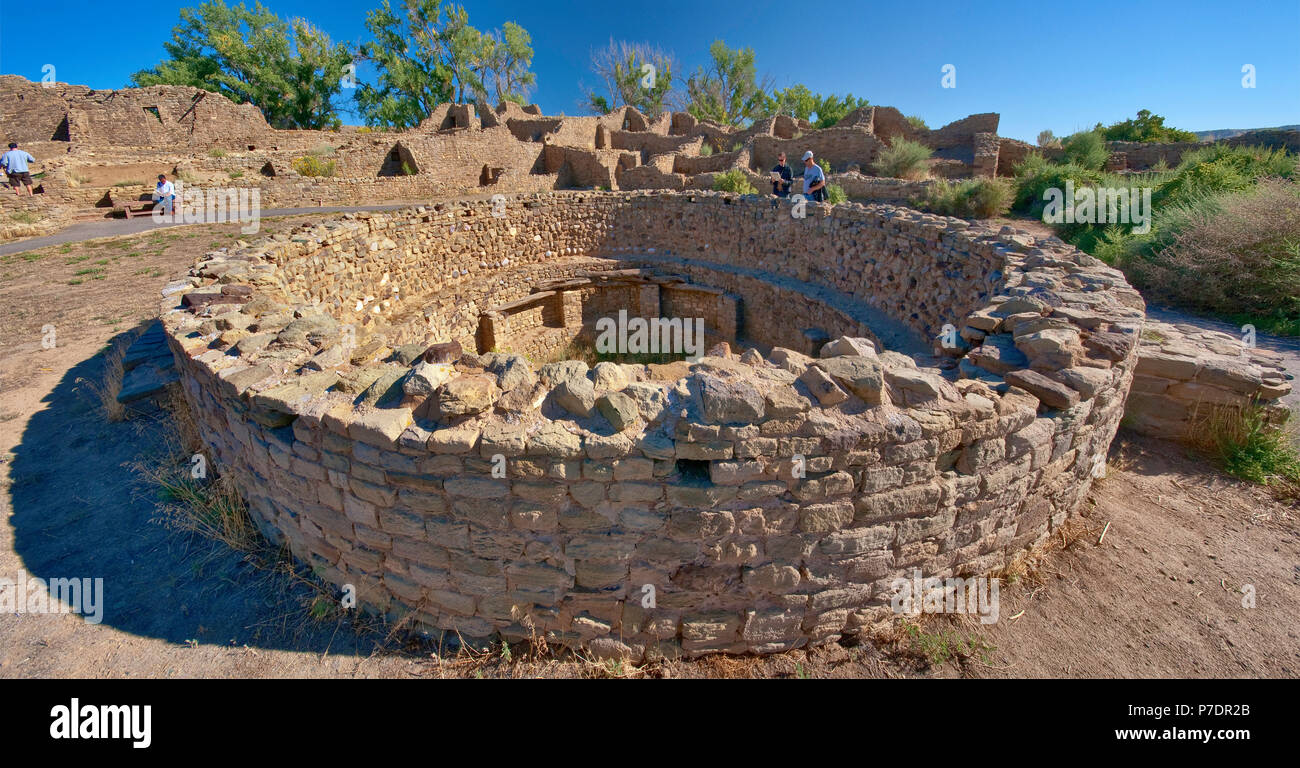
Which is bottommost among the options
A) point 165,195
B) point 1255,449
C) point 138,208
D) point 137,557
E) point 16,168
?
point 137,557

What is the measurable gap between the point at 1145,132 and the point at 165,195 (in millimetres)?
35082

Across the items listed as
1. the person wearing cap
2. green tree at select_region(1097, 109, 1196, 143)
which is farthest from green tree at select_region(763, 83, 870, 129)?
the person wearing cap

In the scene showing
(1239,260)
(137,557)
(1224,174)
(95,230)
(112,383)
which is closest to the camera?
(137,557)

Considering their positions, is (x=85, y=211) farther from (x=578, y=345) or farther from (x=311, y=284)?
(x=578, y=345)

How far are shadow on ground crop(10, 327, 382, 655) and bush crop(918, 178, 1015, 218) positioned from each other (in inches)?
609

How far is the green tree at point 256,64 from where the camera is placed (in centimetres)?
2950

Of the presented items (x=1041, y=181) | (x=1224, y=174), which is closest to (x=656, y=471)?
(x=1224, y=174)

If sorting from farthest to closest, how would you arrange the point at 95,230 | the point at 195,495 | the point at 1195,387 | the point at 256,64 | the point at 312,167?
the point at 256,64, the point at 312,167, the point at 95,230, the point at 1195,387, the point at 195,495

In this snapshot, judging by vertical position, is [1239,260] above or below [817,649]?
above

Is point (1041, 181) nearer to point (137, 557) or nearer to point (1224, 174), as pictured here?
point (1224, 174)

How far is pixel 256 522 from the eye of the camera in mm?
3932

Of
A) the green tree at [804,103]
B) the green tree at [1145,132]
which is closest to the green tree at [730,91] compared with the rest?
the green tree at [804,103]

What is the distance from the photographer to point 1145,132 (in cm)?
2266
